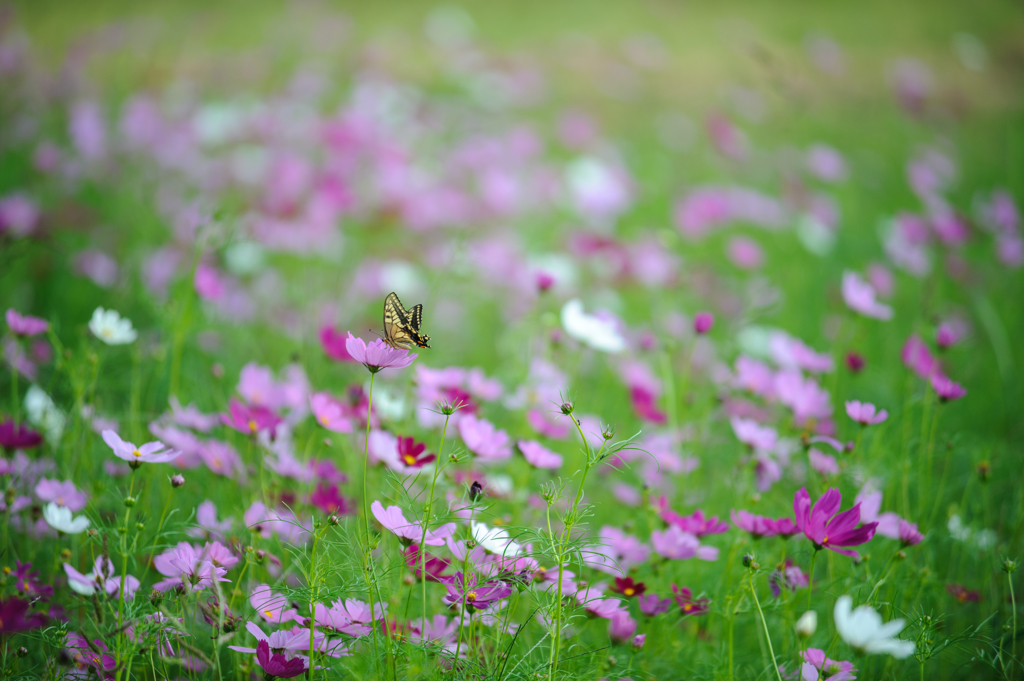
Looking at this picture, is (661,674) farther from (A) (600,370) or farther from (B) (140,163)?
(B) (140,163)

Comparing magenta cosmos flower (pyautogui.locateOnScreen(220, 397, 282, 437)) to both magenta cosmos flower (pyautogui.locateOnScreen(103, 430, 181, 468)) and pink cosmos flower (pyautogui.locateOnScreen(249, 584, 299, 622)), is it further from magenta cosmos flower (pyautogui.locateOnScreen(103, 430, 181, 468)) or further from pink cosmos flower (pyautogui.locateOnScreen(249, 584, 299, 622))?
pink cosmos flower (pyautogui.locateOnScreen(249, 584, 299, 622))

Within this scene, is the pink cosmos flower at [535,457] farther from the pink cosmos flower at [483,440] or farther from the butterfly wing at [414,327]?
the butterfly wing at [414,327]

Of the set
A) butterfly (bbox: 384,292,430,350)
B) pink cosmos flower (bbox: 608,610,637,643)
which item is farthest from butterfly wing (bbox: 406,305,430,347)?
pink cosmos flower (bbox: 608,610,637,643)

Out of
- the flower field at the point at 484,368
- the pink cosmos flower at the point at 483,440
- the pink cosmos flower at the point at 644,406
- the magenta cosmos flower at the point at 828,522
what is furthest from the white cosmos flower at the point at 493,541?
the pink cosmos flower at the point at 644,406

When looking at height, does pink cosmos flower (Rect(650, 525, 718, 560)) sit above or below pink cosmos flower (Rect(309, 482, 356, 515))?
above

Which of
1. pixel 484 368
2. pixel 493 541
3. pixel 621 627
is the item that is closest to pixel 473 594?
pixel 493 541

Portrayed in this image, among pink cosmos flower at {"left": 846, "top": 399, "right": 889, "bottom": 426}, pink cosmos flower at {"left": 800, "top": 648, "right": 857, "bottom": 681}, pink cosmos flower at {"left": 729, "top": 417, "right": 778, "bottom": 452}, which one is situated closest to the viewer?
pink cosmos flower at {"left": 800, "top": 648, "right": 857, "bottom": 681}

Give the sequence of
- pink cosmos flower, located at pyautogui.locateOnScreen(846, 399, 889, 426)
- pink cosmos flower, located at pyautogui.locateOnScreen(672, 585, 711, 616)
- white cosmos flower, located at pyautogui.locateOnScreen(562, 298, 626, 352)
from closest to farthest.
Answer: pink cosmos flower, located at pyautogui.locateOnScreen(672, 585, 711, 616) → pink cosmos flower, located at pyautogui.locateOnScreen(846, 399, 889, 426) → white cosmos flower, located at pyautogui.locateOnScreen(562, 298, 626, 352)
